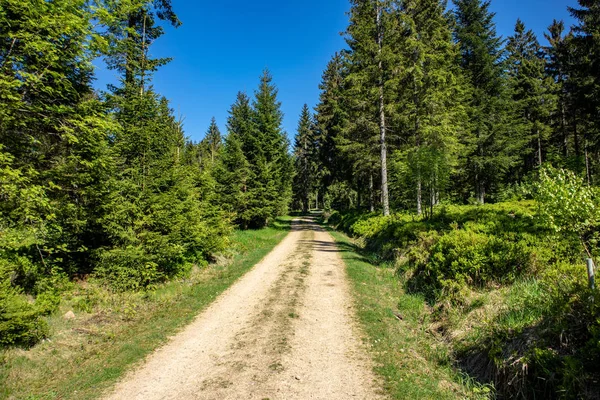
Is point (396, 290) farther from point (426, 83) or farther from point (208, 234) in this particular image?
point (426, 83)

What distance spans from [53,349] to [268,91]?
2711 centimetres

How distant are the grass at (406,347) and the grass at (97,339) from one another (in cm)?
463

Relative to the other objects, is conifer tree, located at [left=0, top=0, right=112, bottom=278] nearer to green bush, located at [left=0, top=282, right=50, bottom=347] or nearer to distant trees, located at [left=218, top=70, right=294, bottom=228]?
green bush, located at [left=0, top=282, right=50, bottom=347]

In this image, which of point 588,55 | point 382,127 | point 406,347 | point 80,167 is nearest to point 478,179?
point 588,55

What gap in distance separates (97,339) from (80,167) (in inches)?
189

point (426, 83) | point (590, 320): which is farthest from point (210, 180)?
point (426, 83)

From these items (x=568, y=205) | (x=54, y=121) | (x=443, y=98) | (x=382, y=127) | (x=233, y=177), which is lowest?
(x=568, y=205)

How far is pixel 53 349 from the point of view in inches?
224

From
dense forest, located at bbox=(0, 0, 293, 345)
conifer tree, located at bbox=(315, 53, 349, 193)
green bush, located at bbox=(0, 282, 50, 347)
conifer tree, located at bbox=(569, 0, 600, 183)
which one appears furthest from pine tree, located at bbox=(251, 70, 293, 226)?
conifer tree, located at bbox=(569, 0, 600, 183)

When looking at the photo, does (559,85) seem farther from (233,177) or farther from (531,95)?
(233,177)

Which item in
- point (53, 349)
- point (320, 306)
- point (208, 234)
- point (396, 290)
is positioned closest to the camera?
point (53, 349)

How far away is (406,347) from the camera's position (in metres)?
5.96

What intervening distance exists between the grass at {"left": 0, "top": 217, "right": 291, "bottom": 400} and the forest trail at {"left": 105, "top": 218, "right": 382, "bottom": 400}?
1.45 ft

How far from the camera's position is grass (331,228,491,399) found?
4.56 metres
